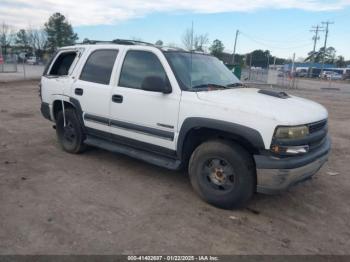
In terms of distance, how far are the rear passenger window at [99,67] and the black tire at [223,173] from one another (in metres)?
1.95

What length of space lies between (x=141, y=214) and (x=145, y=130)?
123 cm

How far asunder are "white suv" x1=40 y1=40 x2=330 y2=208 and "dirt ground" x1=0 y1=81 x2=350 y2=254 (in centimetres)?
38

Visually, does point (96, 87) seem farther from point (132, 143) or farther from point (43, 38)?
point (43, 38)

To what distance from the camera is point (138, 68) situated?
4.89 metres

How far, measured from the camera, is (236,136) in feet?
13.1

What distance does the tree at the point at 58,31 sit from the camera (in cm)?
7419

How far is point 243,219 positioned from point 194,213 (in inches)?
22.3

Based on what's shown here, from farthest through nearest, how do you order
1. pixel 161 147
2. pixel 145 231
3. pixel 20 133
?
1. pixel 20 133
2. pixel 161 147
3. pixel 145 231

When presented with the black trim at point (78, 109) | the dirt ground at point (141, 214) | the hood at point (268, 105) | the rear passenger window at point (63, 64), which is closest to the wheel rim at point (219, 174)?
the dirt ground at point (141, 214)

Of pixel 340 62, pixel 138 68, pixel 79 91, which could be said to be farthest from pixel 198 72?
pixel 340 62

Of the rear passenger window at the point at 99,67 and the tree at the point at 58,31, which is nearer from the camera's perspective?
the rear passenger window at the point at 99,67

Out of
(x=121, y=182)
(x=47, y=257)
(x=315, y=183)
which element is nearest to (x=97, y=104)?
(x=121, y=182)

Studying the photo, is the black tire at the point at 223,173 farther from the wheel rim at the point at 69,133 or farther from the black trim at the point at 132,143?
the wheel rim at the point at 69,133

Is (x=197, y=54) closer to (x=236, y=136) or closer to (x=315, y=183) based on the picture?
(x=236, y=136)
